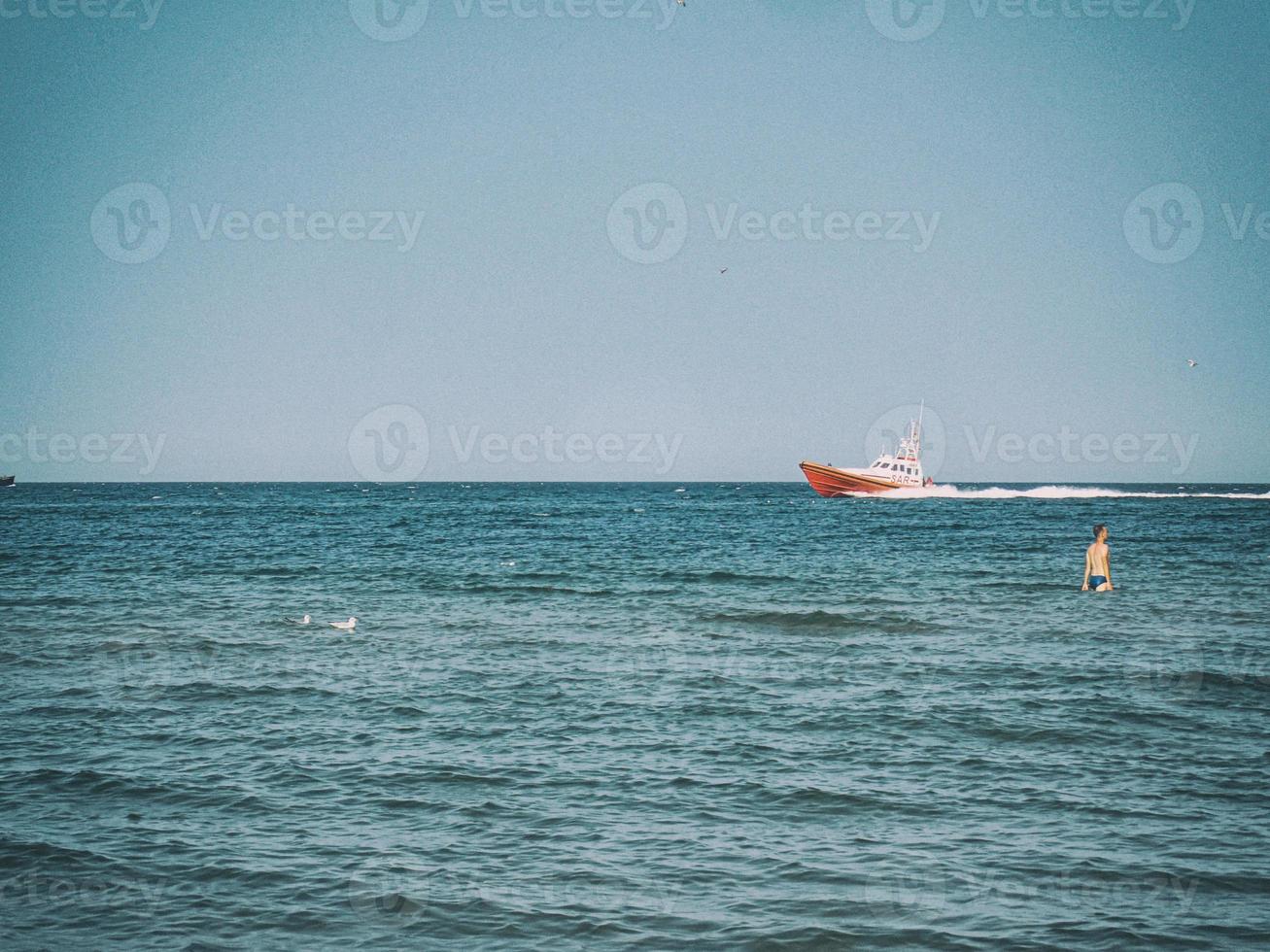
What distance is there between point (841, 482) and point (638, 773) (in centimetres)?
9079

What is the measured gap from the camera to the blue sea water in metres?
7.34

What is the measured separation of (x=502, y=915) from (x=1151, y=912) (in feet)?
15.8

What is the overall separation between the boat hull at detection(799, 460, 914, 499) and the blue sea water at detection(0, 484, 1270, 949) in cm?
7131

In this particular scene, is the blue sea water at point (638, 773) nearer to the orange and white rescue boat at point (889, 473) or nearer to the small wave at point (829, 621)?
the small wave at point (829, 621)

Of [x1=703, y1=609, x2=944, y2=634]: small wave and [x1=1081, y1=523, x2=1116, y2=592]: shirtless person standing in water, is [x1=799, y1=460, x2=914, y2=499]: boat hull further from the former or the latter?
[x1=703, y1=609, x2=944, y2=634]: small wave

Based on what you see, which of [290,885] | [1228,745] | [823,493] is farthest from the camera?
[823,493]

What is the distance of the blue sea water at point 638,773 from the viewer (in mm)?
7336

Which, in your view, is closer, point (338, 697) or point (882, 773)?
point (882, 773)

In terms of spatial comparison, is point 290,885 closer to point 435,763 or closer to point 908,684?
point 435,763

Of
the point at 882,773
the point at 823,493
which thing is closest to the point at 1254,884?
the point at 882,773

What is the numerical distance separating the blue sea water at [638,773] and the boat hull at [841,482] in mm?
71311

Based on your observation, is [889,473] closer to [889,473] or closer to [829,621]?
[889,473]

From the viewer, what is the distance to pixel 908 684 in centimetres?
1491

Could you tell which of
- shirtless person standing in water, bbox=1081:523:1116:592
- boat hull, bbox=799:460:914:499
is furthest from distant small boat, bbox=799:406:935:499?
shirtless person standing in water, bbox=1081:523:1116:592
